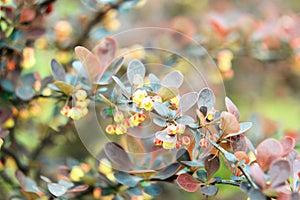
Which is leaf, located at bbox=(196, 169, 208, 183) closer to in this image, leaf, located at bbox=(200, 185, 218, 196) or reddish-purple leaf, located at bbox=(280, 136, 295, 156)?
leaf, located at bbox=(200, 185, 218, 196)

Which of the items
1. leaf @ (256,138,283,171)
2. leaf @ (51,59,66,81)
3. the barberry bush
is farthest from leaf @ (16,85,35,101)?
leaf @ (256,138,283,171)

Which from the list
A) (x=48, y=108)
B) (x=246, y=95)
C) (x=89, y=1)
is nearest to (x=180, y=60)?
(x=89, y=1)

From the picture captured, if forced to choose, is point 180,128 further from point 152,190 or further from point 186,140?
point 152,190

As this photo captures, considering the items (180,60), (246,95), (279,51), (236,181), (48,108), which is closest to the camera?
(236,181)

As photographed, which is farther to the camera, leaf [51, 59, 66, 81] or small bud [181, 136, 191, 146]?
leaf [51, 59, 66, 81]

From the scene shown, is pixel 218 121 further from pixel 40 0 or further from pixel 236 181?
pixel 40 0

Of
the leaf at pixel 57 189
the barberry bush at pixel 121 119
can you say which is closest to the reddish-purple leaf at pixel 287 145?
the barberry bush at pixel 121 119
